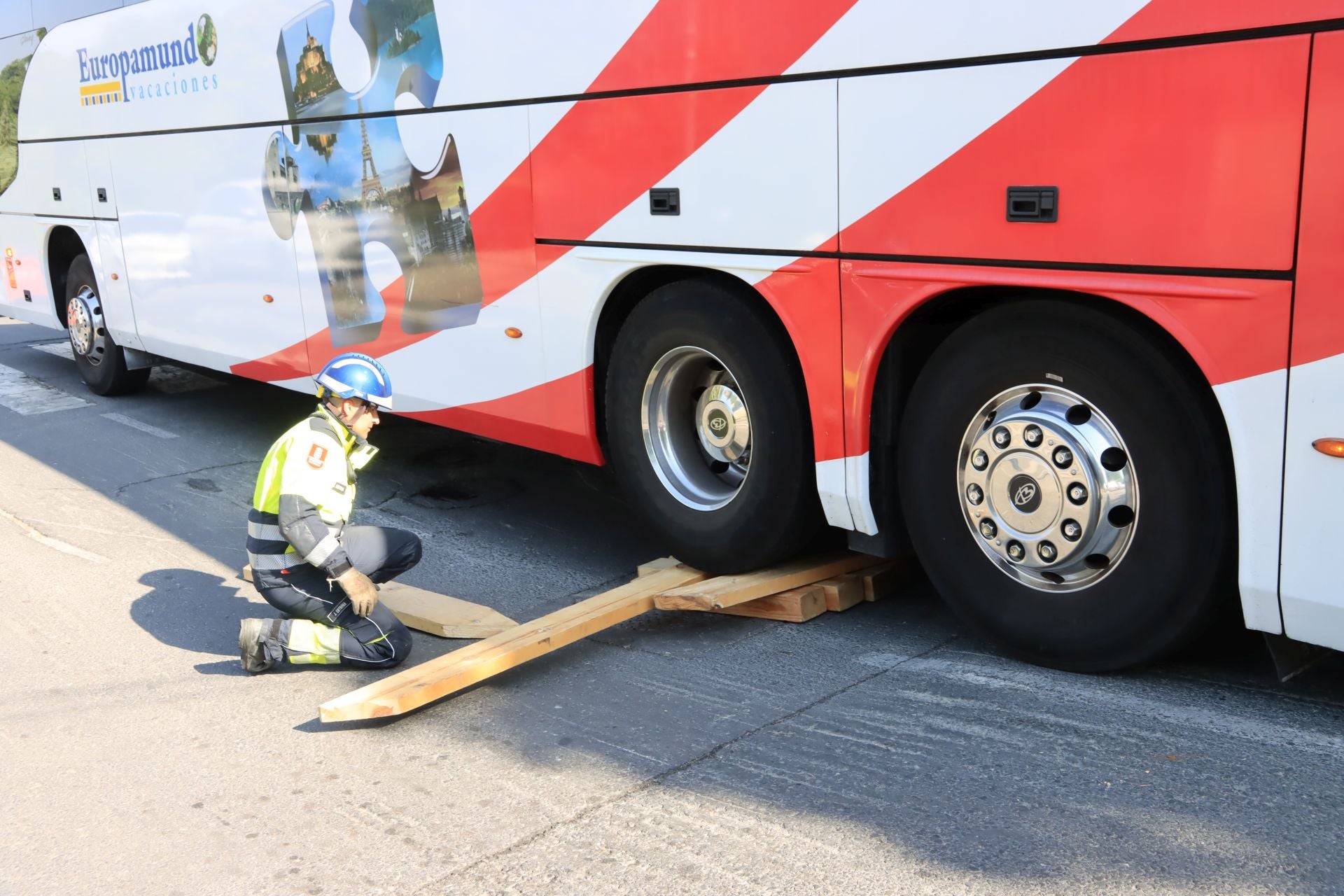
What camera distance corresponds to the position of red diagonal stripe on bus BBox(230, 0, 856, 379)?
4258mm

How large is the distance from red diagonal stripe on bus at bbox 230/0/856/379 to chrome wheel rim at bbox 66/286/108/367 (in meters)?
5.26

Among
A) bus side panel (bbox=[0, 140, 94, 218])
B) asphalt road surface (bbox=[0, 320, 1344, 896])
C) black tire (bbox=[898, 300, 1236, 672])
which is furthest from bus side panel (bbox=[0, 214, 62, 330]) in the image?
black tire (bbox=[898, 300, 1236, 672])

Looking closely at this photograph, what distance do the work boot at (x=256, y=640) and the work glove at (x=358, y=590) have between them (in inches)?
11.4

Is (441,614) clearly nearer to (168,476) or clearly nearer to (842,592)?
(842,592)

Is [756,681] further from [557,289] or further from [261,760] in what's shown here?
[557,289]

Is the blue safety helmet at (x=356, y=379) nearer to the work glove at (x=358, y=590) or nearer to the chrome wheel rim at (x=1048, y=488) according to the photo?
the work glove at (x=358, y=590)

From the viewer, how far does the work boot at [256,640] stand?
15.0 feet

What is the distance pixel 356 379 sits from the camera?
15.3 feet

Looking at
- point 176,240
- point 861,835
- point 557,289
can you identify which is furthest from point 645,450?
point 176,240

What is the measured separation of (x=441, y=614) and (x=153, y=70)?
4943 millimetres

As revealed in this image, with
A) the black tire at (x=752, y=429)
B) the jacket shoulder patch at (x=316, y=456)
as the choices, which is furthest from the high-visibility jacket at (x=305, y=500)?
the black tire at (x=752, y=429)

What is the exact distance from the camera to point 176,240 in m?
8.15

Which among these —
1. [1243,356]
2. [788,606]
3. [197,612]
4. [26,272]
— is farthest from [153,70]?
[1243,356]

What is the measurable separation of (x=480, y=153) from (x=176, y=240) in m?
3.50
